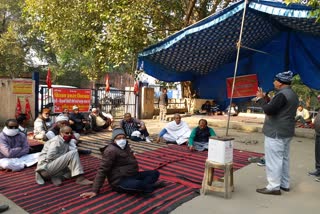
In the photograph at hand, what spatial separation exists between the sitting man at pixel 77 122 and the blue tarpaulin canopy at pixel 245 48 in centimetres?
231

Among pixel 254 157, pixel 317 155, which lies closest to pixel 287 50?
pixel 254 157

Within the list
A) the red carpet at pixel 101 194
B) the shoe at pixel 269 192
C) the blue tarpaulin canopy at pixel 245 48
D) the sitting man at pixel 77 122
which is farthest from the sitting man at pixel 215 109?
the shoe at pixel 269 192

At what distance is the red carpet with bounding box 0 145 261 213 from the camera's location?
154 inches

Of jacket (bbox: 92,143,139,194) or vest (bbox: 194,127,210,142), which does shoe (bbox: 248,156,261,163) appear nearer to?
vest (bbox: 194,127,210,142)

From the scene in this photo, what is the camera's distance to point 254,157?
22.9ft

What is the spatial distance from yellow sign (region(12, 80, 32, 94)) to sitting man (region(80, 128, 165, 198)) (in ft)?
22.6

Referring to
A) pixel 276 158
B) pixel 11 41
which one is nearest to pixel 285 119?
pixel 276 158

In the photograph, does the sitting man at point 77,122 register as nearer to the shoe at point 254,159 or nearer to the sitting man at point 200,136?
the sitting man at point 200,136

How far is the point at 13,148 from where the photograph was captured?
557 cm

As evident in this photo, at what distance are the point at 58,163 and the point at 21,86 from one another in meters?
6.23

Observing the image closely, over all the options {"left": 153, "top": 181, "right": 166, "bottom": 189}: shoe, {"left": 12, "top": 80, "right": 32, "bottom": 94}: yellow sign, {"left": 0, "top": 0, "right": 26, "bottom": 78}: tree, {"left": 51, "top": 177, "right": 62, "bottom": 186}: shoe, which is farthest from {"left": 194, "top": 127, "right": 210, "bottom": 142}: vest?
{"left": 0, "top": 0, "right": 26, "bottom": 78}: tree

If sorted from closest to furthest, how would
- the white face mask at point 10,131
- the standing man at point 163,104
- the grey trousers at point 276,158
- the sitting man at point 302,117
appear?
the grey trousers at point 276,158
the white face mask at point 10,131
the sitting man at point 302,117
the standing man at point 163,104

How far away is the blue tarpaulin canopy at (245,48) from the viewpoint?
741cm

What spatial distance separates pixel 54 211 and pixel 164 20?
9.92m
